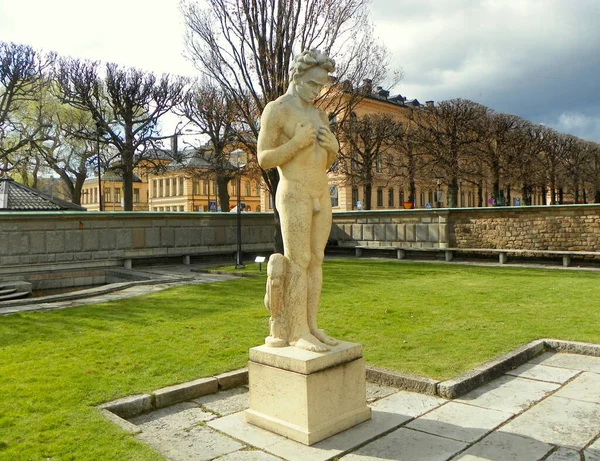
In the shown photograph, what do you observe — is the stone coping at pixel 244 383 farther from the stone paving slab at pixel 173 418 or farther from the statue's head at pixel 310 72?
the statue's head at pixel 310 72

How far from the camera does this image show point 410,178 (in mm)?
39625

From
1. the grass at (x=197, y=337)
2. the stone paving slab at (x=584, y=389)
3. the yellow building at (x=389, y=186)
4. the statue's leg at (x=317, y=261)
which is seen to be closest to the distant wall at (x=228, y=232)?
the grass at (x=197, y=337)


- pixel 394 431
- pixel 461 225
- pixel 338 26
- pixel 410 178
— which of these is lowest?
pixel 394 431

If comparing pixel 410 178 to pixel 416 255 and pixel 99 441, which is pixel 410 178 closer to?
pixel 416 255

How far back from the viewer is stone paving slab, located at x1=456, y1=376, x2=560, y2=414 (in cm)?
495

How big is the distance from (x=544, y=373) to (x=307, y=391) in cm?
324

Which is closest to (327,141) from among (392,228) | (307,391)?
(307,391)

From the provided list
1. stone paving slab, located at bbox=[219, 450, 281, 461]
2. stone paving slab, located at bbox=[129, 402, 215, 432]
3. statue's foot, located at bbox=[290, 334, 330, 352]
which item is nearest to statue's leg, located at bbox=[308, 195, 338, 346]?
statue's foot, located at bbox=[290, 334, 330, 352]

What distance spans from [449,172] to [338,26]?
70.6 ft

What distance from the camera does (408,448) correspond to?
13.2 feet

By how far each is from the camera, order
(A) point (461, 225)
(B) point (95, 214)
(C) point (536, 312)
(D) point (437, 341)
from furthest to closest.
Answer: (A) point (461, 225)
(B) point (95, 214)
(C) point (536, 312)
(D) point (437, 341)

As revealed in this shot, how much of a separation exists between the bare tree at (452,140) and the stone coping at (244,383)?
32.4 meters

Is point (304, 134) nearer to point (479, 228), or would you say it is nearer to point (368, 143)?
point (479, 228)

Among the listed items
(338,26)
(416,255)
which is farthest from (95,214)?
(416,255)
